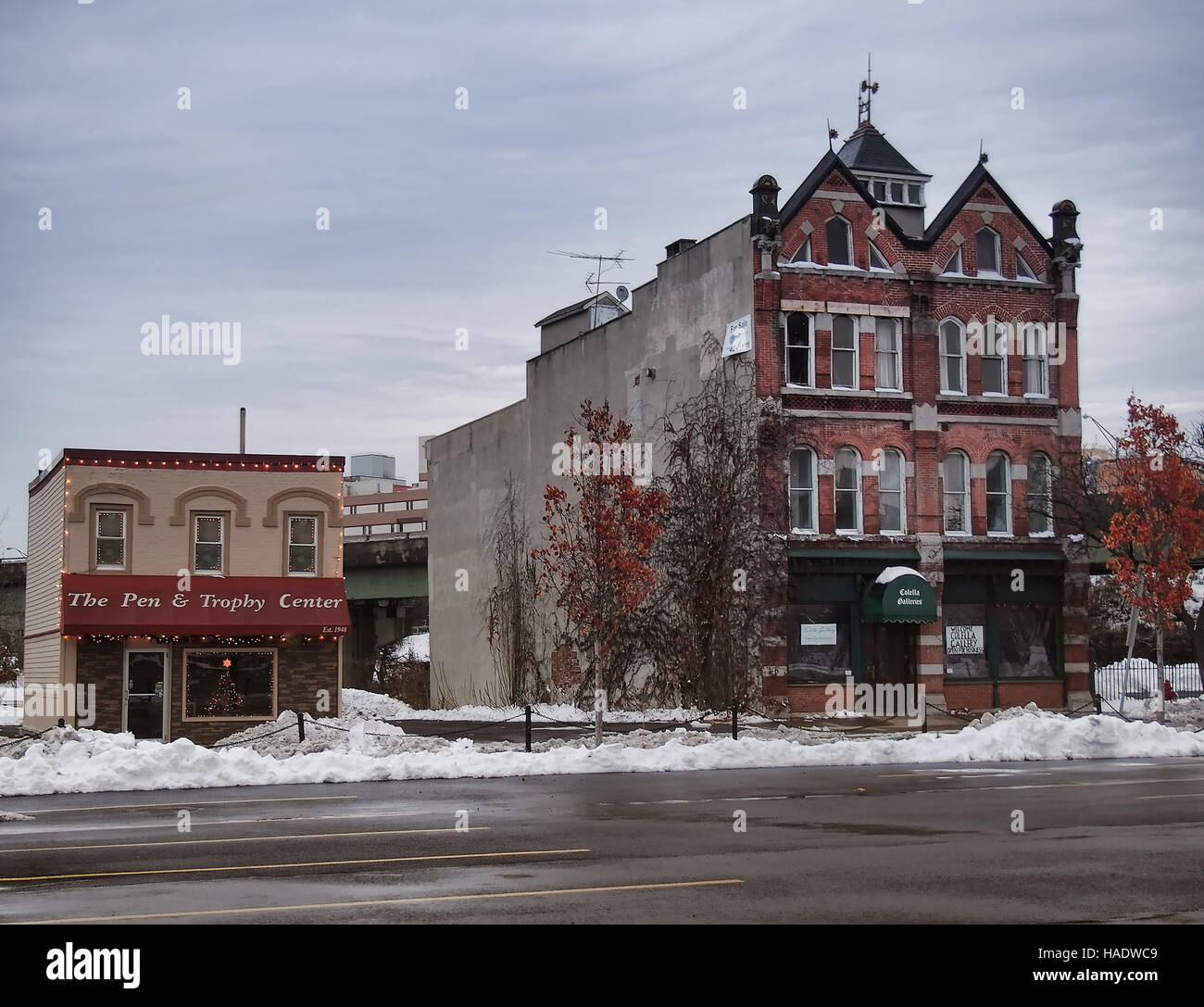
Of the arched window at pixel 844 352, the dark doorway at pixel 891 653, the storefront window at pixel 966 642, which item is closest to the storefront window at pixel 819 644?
the dark doorway at pixel 891 653

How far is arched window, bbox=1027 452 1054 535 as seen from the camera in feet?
137

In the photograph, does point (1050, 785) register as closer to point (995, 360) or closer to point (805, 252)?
point (805, 252)

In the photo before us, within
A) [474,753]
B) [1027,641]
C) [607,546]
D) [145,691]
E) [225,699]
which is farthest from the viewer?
[1027,641]

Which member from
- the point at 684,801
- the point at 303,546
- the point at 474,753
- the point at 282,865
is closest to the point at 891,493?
the point at 303,546

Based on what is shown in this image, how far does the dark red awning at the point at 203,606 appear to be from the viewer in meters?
34.0

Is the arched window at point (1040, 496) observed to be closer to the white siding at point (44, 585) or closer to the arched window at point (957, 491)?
the arched window at point (957, 491)

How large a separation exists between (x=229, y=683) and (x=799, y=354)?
16711mm

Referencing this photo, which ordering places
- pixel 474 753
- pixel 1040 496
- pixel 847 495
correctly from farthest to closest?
pixel 1040 496 < pixel 847 495 < pixel 474 753

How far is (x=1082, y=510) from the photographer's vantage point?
42594 mm

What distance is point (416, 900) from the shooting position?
10938 millimetres

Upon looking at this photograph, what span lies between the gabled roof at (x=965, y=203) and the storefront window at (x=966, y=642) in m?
10.1

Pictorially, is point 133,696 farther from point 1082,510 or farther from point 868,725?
point 1082,510
